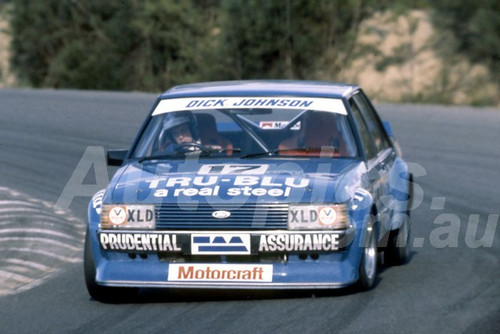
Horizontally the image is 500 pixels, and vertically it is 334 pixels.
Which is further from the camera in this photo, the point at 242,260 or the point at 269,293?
the point at 269,293

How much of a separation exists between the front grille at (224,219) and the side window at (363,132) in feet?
4.58

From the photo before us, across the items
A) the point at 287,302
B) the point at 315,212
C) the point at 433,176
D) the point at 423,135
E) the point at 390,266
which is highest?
the point at 315,212

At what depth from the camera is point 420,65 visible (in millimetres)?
35719

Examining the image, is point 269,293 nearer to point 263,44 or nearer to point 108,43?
point 263,44

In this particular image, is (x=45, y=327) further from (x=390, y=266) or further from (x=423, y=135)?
(x=423, y=135)

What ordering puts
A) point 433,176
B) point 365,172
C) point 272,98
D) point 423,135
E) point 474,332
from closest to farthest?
point 474,332 < point 365,172 < point 272,98 < point 433,176 < point 423,135

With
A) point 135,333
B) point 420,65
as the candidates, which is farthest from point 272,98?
point 420,65

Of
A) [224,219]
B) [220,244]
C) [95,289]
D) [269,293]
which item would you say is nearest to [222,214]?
[224,219]

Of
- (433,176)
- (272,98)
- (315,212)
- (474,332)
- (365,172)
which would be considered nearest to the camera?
(474,332)

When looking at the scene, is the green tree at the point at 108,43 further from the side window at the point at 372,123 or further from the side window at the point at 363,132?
the side window at the point at 363,132

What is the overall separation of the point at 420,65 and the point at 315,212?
29.4 metres

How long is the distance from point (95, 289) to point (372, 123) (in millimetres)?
2914

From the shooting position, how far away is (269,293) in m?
7.47

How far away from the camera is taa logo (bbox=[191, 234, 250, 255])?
22.6 ft
